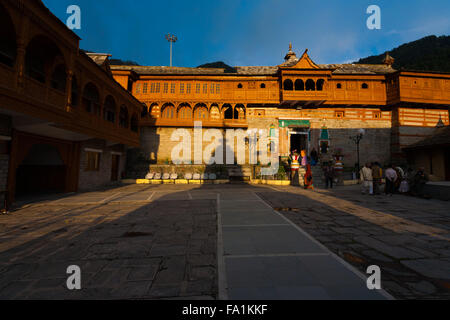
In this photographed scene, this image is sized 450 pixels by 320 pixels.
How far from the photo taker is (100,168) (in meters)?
14.2

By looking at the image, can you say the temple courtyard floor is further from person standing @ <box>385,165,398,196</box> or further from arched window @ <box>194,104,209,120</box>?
arched window @ <box>194,104,209,120</box>

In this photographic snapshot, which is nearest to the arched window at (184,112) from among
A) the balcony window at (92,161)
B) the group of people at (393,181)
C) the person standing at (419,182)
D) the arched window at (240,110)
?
the arched window at (240,110)

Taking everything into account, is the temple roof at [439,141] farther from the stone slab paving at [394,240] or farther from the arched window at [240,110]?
the arched window at [240,110]

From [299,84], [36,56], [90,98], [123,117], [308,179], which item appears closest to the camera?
[36,56]

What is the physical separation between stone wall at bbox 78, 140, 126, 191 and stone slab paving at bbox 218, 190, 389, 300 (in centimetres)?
1188

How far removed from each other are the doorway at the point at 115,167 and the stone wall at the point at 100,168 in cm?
66

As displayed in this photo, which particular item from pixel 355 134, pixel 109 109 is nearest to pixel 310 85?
pixel 355 134

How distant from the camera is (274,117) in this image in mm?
22156

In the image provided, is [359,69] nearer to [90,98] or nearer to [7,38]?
[90,98]

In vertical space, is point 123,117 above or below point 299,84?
below

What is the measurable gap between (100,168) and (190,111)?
463 inches

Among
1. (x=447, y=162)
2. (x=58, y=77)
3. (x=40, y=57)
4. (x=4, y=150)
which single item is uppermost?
(x=40, y=57)

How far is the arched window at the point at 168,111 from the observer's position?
22545 millimetres

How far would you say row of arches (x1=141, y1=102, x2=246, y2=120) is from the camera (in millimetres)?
22078
